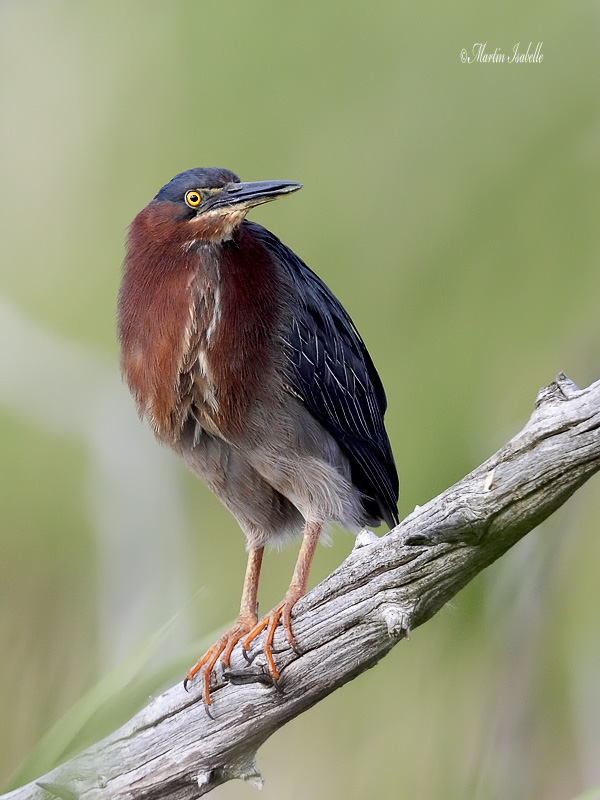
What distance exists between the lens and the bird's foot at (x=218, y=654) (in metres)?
1.55

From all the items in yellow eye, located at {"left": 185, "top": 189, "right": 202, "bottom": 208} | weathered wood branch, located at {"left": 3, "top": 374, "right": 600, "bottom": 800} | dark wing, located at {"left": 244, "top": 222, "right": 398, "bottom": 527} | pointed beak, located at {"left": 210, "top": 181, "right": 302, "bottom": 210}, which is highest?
yellow eye, located at {"left": 185, "top": 189, "right": 202, "bottom": 208}

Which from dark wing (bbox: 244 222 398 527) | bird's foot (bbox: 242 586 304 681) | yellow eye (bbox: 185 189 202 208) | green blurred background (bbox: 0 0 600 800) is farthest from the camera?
green blurred background (bbox: 0 0 600 800)

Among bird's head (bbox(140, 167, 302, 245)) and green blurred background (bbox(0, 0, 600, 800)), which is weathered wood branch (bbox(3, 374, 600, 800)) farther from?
bird's head (bbox(140, 167, 302, 245))

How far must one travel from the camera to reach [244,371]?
1.69 m

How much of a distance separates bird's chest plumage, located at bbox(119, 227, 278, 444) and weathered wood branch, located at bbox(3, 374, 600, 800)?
478 millimetres

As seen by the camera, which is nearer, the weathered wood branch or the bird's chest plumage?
the weathered wood branch

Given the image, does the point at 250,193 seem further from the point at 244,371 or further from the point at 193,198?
the point at 244,371

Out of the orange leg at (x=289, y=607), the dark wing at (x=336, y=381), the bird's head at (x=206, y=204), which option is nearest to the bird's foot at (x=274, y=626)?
the orange leg at (x=289, y=607)

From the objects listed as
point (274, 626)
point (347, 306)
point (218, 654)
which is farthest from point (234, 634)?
point (347, 306)

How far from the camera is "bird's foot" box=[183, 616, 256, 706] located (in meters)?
1.55

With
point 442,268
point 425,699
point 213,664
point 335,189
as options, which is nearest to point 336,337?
point 213,664

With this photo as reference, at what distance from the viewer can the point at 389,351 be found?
3.05 meters

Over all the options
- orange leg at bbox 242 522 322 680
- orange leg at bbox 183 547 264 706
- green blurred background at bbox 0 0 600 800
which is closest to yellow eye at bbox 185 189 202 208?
orange leg at bbox 242 522 322 680

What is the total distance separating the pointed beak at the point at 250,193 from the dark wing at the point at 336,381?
0.19 meters
